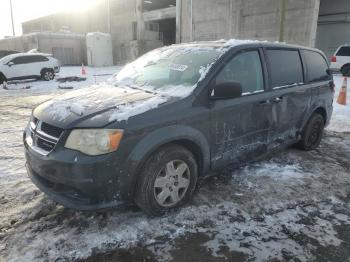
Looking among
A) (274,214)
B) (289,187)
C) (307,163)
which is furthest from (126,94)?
(307,163)

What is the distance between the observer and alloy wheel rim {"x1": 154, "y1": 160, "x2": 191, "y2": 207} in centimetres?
308

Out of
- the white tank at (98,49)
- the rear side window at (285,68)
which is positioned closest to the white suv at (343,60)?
the rear side window at (285,68)

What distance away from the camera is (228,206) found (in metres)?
3.43

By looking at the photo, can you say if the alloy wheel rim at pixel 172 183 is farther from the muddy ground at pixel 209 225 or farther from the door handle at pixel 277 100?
the door handle at pixel 277 100

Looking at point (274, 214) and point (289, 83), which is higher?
point (289, 83)

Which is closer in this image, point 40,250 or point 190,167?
point 40,250

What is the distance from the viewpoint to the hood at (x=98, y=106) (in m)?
2.78

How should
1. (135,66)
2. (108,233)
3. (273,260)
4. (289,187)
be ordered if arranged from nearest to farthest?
(273,260) < (108,233) < (289,187) < (135,66)

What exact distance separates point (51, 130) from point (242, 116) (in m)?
2.15

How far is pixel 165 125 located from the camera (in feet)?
9.62

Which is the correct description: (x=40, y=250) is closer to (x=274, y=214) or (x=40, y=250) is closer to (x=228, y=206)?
(x=228, y=206)

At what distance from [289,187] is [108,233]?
7.90 feet

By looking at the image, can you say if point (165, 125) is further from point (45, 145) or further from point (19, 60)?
point (19, 60)

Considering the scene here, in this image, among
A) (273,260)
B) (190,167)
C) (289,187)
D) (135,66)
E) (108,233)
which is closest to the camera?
(273,260)
